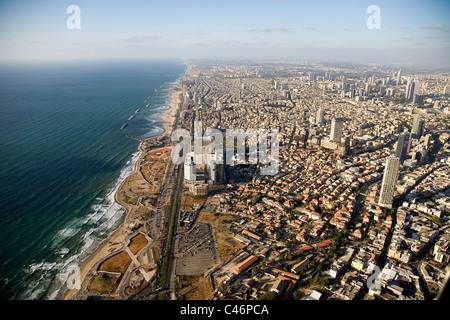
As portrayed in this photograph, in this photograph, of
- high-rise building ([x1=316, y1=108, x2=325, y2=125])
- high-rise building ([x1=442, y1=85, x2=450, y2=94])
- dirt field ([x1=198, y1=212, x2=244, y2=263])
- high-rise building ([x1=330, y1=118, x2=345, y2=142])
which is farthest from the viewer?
high-rise building ([x1=442, y1=85, x2=450, y2=94])

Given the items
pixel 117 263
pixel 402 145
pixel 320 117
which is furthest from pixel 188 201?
pixel 320 117

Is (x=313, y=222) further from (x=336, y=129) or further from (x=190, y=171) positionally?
(x=336, y=129)

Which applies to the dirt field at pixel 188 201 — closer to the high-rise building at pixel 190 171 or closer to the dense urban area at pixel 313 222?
the dense urban area at pixel 313 222

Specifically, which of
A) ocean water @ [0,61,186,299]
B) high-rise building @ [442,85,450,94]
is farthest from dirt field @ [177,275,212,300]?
high-rise building @ [442,85,450,94]
